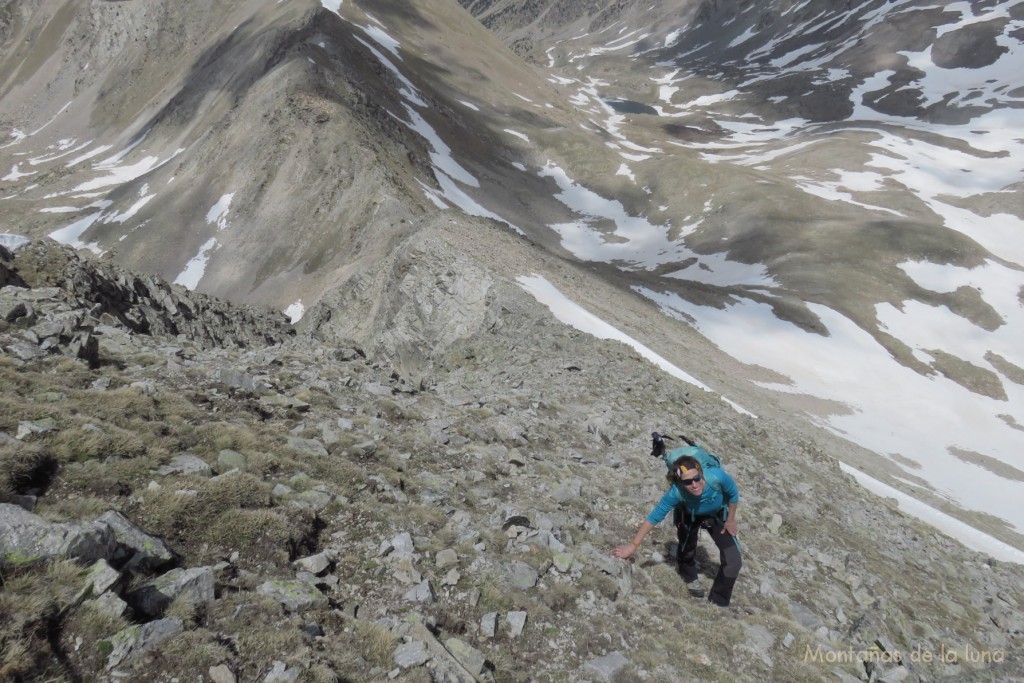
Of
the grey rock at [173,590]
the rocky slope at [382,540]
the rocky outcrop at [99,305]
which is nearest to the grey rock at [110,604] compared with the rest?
the rocky slope at [382,540]

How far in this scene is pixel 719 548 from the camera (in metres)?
8.87

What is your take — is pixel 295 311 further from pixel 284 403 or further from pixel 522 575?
pixel 522 575

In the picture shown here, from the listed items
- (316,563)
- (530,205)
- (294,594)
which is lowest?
(530,205)

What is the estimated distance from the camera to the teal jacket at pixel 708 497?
8492 mm

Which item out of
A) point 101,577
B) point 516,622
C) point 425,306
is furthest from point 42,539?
point 425,306

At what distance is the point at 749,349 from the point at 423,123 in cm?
5746

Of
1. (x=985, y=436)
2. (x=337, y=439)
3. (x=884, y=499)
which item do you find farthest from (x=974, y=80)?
(x=337, y=439)

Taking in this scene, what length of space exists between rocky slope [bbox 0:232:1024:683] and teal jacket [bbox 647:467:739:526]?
1368 millimetres

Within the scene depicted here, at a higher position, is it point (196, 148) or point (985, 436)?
point (196, 148)

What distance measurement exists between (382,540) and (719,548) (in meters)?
5.57

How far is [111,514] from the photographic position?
5934mm

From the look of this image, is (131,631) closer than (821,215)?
Yes

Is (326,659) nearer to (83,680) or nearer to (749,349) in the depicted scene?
(83,680)

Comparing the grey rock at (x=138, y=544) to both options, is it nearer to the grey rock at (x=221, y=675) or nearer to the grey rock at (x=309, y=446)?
the grey rock at (x=221, y=675)
